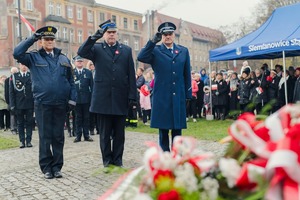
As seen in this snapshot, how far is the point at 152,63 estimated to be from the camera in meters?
6.37

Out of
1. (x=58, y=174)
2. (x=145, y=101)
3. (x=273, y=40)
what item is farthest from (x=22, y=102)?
(x=273, y=40)

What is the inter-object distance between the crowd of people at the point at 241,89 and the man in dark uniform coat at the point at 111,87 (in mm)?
5916

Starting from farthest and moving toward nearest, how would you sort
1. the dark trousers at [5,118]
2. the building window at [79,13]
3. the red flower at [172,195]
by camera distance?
the building window at [79,13]
the dark trousers at [5,118]
the red flower at [172,195]

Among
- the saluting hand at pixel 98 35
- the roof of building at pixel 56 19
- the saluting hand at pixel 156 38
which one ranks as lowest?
the saluting hand at pixel 156 38

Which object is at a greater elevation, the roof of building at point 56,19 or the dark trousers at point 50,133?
the roof of building at point 56,19

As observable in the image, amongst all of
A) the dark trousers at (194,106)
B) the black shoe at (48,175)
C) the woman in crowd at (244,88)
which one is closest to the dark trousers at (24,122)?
the black shoe at (48,175)

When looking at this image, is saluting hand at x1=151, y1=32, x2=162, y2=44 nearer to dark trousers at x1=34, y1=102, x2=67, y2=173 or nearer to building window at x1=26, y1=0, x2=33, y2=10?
dark trousers at x1=34, y1=102, x2=67, y2=173

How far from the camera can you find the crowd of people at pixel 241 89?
45.5 feet

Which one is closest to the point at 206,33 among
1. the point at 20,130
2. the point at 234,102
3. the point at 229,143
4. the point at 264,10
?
the point at 264,10

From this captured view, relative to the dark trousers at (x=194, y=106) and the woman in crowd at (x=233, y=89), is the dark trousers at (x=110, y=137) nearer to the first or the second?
the woman in crowd at (x=233, y=89)

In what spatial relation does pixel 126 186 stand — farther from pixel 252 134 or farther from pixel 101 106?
pixel 101 106

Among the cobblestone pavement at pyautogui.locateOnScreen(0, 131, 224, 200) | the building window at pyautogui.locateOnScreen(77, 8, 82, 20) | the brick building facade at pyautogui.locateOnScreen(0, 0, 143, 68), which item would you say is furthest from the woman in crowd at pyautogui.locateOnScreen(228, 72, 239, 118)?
the building window at pyautogui.locateOnScreen(77, 8, 82, 20)

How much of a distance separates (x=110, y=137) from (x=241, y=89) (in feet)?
28.9

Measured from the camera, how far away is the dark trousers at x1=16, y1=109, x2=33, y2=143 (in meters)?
10.4
